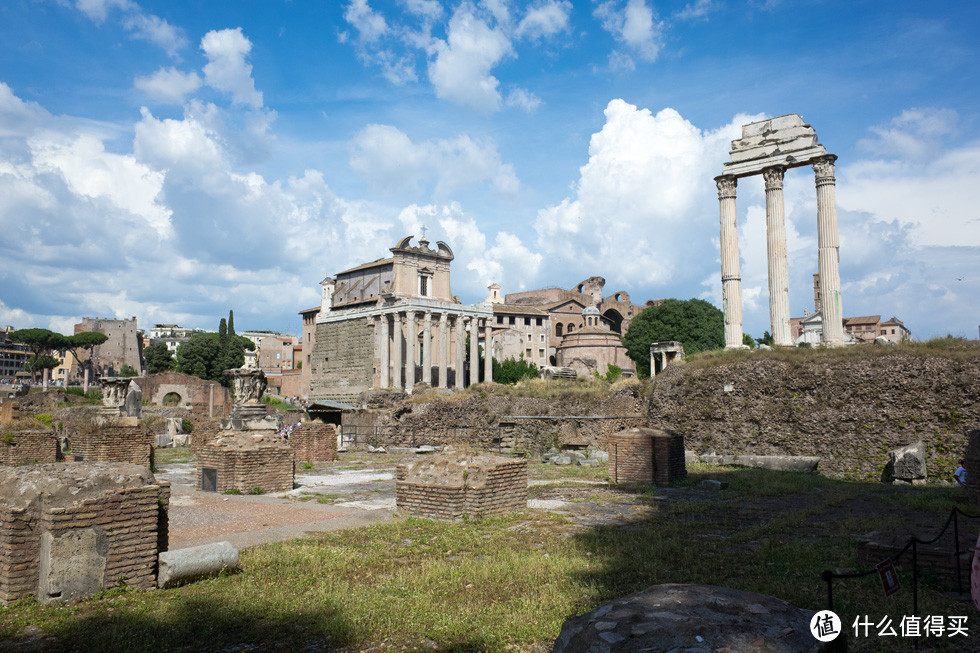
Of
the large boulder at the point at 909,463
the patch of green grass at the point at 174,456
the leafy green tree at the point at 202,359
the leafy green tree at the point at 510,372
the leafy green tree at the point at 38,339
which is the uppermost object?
the leafy green tree at the point at 38,339

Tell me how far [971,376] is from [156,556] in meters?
18.9

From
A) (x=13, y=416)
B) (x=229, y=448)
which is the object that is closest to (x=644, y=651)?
(x=229, y=448)

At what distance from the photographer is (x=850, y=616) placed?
5.22 meters

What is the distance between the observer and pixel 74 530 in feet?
18.8

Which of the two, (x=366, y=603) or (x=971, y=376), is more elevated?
(x=971, y=376)

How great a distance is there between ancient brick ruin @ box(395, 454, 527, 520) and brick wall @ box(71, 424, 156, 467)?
354 inches

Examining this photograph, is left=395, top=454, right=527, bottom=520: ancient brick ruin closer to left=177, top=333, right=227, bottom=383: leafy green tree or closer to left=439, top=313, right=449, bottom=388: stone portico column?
left=439, top=313, right=449, bottom=388: stone portico column

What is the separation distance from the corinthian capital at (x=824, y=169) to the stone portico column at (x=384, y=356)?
118 ft

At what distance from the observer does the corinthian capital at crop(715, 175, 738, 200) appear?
82.6 ft

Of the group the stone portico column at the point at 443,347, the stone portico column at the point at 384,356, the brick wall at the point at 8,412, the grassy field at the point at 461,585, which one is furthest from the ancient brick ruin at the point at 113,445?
the stone portico column at the point at 384,356

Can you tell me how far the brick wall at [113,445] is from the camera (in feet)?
53.0

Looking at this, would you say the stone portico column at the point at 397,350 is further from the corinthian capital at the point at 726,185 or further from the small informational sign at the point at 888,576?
the small informational sign at the point at 888,576

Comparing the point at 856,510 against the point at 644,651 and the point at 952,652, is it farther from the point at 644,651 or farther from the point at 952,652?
the point at 644,651

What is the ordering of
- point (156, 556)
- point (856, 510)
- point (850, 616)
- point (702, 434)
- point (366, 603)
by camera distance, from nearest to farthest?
point (850, 616) < point (366, 603) < point (156, 556) < point (856, 510) < point (702, 434)
